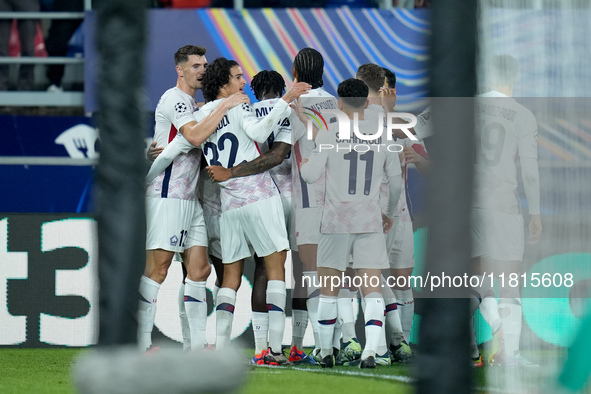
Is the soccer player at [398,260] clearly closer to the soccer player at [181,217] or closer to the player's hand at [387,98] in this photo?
the player's hand at [387,98]

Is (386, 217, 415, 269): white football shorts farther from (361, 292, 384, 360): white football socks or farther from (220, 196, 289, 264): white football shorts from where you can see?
(220, 196, 289, 264): white football shorts

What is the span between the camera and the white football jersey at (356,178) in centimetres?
544

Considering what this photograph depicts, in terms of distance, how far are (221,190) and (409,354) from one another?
1566 mm

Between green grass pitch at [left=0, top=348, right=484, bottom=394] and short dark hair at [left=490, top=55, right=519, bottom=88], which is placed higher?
short dark hair at [left=490, top=55, right=519, bottom=88]

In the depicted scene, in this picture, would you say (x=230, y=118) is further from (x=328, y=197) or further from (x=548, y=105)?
(x=548, y=105)

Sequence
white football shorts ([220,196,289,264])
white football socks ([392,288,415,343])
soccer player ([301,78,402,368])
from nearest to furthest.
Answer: soccer player ([301,78,402,368]) < white football shorts ([220,196,289,264]) < white football socks ([392,288,415,343])

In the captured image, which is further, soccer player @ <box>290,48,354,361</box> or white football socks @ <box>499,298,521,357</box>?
soccer player @ <box>290,48,354,361</box>

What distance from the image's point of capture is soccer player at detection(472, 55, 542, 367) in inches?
72.4

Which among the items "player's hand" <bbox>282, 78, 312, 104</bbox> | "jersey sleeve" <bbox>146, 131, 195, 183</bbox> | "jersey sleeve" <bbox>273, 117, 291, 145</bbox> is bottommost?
"jersey sleeve" <bbox>146, 131, 195, 183</bbox>

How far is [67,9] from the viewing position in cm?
1000

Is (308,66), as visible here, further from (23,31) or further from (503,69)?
(23,31)

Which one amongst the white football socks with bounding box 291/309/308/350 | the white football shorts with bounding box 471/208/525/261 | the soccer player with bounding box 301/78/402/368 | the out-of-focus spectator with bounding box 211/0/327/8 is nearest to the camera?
the white football shorts with bounding box 471/208/525/261

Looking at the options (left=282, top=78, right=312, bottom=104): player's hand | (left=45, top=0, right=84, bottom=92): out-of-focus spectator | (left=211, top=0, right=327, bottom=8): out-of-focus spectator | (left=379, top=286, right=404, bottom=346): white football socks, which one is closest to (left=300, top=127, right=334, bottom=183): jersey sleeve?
(left=282, top=78, right=312, bottom=104): player's hand

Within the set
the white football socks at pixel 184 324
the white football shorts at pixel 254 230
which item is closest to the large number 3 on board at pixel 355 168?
the white football shorts at pixel 254 230
